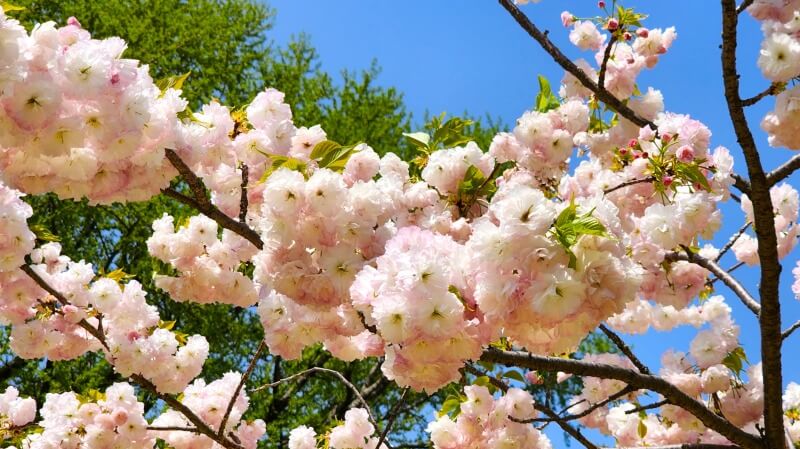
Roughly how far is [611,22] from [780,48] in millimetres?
1126

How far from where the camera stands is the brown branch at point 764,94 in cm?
256

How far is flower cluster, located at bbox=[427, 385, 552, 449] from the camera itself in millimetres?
3518

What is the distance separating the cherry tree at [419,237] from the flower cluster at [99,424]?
0.01 m

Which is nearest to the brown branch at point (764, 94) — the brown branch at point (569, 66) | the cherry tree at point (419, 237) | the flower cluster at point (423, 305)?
the cherry tree at point (419, 237)

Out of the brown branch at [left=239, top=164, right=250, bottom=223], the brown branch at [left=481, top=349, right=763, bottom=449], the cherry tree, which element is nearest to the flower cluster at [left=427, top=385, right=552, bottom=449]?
the cherry tree

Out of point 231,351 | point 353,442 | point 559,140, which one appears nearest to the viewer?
point 559,140

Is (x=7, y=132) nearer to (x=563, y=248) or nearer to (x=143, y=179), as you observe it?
(x=143, y=179)

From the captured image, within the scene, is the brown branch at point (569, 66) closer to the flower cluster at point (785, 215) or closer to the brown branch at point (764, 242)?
the brown branch at point (764, 242)

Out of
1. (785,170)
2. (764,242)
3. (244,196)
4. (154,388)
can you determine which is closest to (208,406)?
(154,388)

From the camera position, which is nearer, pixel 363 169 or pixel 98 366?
pixel 363 169

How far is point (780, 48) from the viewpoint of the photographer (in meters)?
2.49

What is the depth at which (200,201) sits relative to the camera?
8.07ft

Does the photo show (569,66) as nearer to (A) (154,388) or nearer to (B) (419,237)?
(B) (419,237)

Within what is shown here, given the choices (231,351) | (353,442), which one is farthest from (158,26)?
(353,442)
